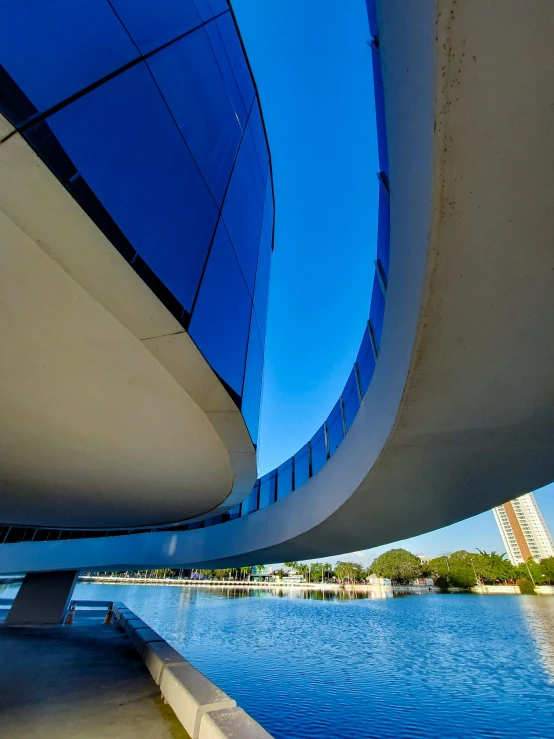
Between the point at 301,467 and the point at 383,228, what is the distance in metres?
10.2

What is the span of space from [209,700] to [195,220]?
5621 millimetres

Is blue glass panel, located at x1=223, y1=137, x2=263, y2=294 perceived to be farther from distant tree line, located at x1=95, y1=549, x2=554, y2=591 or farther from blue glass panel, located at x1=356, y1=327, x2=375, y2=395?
distant tree line, located at x1=95, y1=549, x2=554, y2=591

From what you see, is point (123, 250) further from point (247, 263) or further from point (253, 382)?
point (253, 382)

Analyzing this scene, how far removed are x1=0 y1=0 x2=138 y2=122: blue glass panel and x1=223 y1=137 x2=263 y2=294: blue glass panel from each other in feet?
8.61

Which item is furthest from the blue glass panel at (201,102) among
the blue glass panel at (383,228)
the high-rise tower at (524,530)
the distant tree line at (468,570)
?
the high-rise tower at (524,530)

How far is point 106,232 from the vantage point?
2795 millimetres

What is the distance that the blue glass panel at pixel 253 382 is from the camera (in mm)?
6608

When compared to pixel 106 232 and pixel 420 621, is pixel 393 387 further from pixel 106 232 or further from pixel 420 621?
pixel 420 621

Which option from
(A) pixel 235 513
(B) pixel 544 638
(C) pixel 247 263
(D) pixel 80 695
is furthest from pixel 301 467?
(B) pixel 544 638

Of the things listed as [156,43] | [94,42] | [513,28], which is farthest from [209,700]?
[156,43]

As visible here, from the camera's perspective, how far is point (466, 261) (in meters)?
3.10

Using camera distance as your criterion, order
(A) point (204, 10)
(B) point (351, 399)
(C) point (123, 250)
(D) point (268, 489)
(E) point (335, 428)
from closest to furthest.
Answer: (C) point (123, 250), (A) point (204, 10), (B) point (351, 399), (E) point (335, 428), (D) point (268, 489)

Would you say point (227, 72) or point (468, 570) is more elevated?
point (227, 72)

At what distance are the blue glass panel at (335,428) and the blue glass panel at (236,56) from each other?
27.9 ft
